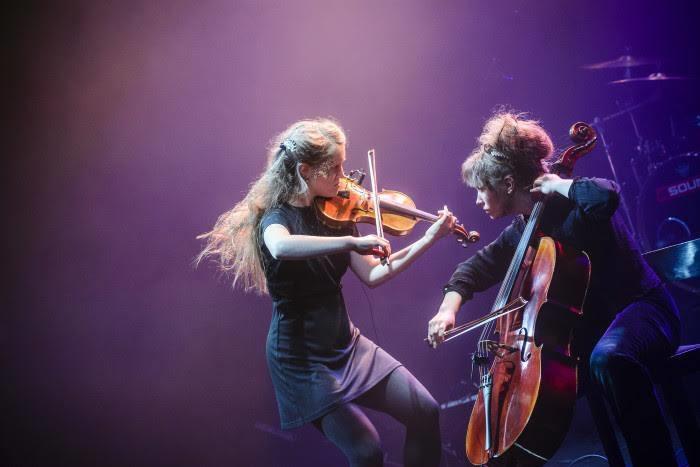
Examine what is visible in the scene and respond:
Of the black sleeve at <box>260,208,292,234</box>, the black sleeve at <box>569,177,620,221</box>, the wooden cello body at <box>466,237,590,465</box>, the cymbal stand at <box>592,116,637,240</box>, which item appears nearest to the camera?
the wooden cello body at <box>466,237,590,465</box>

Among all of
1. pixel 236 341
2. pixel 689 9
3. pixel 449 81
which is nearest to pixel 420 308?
pixel 236 341

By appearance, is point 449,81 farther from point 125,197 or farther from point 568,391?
point 568,391

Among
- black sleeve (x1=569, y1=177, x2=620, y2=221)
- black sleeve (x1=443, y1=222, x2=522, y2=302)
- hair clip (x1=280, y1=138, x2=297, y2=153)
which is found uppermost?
hair clip (x1=280, y1=138, x2=297, y2=153)

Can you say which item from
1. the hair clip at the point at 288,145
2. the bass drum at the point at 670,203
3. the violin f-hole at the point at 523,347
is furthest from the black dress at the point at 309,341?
the bass drum at the point at 670,203

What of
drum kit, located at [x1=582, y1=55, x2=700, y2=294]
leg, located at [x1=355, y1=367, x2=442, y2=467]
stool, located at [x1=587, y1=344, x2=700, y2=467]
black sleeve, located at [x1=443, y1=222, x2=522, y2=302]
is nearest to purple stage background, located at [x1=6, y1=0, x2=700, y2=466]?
drum kit, located at [x1=582, y1=55, x2=700, y2=294]

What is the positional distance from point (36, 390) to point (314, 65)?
284cm

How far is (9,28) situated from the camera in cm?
350

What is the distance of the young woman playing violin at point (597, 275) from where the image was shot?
1859mm

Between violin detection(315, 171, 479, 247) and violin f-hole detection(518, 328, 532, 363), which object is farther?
violin detection(315, 171, 479, 247)

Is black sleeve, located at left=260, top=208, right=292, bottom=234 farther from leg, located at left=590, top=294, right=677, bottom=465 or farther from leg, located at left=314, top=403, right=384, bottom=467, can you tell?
leg, located at left=590, top=294, right=677, bottom=465

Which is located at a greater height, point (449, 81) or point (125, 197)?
point (449, 81)

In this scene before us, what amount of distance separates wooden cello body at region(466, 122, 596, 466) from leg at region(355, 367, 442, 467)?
149 mm

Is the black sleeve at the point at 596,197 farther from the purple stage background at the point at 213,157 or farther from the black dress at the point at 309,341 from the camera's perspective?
the purple stage background at the point at 213,157

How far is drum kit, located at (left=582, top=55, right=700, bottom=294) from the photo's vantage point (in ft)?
13.4
